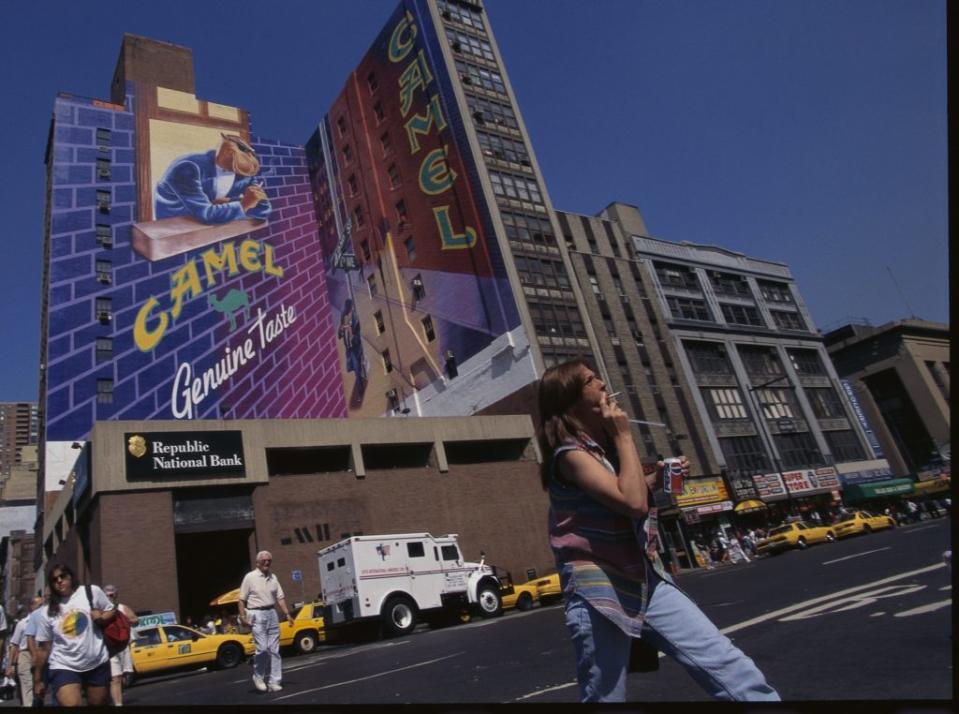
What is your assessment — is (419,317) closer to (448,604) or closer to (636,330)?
(636,330)

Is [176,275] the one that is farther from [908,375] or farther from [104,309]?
[908,375]

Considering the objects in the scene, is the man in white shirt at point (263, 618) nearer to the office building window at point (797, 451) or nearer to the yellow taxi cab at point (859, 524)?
the yellow taxi cab at point (859, 524)

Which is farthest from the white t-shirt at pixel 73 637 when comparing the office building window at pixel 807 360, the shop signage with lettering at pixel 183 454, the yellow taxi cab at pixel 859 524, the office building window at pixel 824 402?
the yellow taxi cab at pixel 859 524

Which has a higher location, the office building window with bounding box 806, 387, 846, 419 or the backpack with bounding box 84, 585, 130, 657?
the office building window with bounding box 806, 387, 846, 419

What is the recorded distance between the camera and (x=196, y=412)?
148 feet

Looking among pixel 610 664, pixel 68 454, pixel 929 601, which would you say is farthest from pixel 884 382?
pixel 68 454

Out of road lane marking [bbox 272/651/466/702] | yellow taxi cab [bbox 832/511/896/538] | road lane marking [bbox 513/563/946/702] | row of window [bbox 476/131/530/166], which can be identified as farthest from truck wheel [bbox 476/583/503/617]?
row of window [bbox 476/131/530/166]

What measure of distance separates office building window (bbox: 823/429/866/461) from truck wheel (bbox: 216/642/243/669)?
115 feet

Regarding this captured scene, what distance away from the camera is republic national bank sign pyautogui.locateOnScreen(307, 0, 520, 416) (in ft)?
148

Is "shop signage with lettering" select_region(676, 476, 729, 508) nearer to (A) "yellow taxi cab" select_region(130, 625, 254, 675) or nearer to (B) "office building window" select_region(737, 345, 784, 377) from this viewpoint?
(B) "office building window" select_region(737, 345, 784, 377)

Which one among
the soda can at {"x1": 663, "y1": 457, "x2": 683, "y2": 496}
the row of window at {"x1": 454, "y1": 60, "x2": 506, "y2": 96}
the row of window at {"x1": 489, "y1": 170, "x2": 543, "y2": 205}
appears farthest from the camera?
the row of window at {"x1": 454, "y1": 60, "x2": 506, "y2": 96}

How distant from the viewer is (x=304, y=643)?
18359mm

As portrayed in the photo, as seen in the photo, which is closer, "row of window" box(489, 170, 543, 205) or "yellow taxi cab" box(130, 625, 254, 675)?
"yellow taxi cab" box(130, 625, 254, 675)

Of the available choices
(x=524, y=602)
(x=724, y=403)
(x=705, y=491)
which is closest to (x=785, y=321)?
(x=524, y=602)
